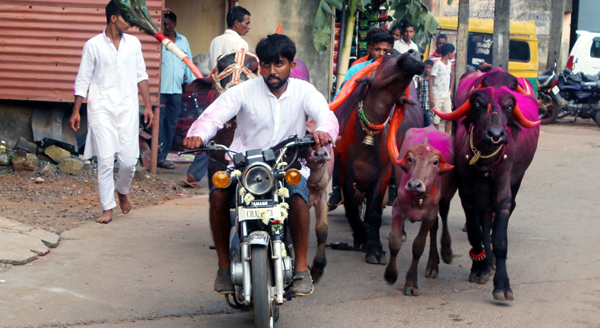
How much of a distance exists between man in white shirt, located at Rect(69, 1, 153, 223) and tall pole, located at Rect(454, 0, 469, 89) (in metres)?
11.2

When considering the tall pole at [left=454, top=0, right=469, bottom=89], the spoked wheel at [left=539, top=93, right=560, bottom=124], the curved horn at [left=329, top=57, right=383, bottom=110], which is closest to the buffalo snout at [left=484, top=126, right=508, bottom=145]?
the curved horn at [left=329, top=57, right=383, bottom=110]

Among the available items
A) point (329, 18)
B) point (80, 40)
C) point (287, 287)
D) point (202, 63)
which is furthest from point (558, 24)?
point (287, 287)

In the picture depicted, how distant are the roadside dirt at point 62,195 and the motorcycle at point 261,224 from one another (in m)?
3.22

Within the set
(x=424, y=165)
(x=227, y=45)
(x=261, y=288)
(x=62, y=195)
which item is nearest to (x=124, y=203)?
(x=62, y=195)

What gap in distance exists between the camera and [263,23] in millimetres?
12148

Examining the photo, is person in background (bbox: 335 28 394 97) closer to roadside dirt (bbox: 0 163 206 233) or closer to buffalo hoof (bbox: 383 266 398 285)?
buffalo hoof (bbox: 383 266 398 285)

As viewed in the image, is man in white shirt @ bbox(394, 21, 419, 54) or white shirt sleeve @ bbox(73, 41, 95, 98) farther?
man in white shirt @ bbox(394, 21, 419, 54)

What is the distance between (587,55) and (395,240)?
18688mm

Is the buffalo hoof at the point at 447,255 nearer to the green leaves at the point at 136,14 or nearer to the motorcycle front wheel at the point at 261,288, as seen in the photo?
the motorcycle front wheel at the point at 261,288

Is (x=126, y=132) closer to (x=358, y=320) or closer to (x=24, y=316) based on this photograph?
(x=24, y=316)

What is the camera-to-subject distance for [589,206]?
8930 mm

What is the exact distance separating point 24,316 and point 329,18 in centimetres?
888

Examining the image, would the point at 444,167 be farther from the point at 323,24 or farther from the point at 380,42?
the point at 323,24

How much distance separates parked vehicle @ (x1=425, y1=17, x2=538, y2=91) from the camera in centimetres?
1955
